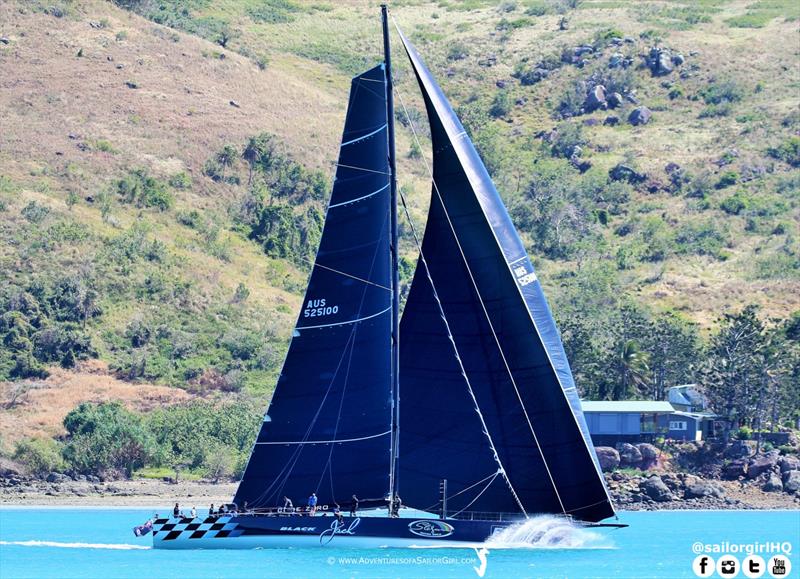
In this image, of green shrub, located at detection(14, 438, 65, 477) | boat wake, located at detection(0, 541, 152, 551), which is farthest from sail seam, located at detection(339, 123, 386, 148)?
green shrub, located at detection(14, 438, 65, 477)

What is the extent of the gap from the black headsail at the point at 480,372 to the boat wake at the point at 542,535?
33cm

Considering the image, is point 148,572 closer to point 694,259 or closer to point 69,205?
point 69,205

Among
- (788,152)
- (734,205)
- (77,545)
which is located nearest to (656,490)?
(77,545)

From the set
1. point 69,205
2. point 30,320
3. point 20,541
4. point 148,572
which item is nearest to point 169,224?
point 69,205

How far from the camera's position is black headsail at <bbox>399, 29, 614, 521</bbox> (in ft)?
137

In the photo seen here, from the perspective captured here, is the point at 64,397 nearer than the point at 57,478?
No

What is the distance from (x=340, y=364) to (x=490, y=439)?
4.91 meters

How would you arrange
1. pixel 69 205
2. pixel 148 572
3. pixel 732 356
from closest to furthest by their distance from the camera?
pixel 148 572 → pixel 732 356 → pixel 69 205

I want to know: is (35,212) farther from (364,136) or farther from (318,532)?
(318,532)

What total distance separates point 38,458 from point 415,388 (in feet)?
176

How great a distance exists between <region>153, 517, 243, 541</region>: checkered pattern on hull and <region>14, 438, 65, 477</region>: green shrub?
47.8m

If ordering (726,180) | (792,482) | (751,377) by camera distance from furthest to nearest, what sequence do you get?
1. (726,180)
2. (751,377)
3. (792,482)

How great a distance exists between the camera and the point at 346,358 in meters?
44.3

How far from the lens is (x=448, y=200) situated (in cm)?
4341
